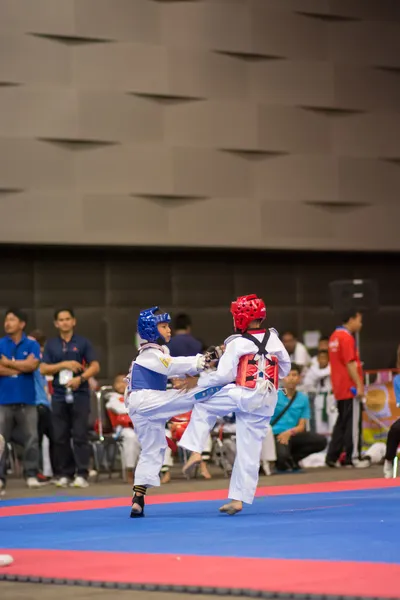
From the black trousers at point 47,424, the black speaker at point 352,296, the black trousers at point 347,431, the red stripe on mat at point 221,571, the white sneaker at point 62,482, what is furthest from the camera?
the black speaker at point 352,296

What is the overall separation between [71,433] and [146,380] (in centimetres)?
386

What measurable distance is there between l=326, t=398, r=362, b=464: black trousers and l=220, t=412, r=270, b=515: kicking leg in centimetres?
549

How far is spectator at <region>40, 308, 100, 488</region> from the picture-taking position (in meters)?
13.7

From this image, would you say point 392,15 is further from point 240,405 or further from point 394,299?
point 240,405

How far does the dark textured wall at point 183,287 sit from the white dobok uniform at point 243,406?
10.0 meters

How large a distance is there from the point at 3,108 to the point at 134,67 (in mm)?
2261

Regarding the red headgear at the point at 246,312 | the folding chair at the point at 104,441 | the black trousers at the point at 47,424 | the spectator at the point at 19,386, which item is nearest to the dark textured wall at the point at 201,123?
the folding chair at the point at 104,441

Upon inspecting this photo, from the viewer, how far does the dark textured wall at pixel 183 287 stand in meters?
19.8

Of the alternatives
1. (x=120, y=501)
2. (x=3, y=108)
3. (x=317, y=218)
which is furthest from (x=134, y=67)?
(x=120, y=501)

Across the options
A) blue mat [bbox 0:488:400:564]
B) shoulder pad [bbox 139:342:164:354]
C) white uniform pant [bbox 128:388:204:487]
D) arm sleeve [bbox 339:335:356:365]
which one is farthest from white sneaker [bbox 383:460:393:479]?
shoulder pad [bbox 139:342:164:354]

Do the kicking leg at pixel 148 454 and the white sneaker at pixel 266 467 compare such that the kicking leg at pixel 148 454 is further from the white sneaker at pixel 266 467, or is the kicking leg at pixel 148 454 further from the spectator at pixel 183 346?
the spectator at pixel 183 346

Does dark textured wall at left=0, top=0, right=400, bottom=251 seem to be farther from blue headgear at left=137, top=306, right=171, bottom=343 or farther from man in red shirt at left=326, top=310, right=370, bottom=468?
blue headgear at left=137, top=306, right=171, bottom=343

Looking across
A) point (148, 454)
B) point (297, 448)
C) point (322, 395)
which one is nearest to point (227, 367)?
point (148, 454)

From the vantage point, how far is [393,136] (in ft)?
71.1
